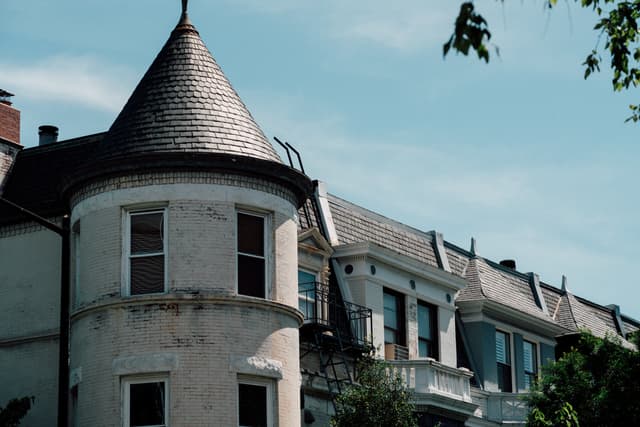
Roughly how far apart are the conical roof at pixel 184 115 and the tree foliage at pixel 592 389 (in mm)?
9305

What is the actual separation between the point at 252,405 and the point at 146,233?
4.17 m

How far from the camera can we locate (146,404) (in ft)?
101

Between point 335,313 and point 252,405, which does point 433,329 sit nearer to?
point 335,313

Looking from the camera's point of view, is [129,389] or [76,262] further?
[76,262]

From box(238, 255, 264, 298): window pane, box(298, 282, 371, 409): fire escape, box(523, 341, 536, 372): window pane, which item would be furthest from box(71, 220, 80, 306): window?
Answer: box(523, 341, 536, 372): window pane

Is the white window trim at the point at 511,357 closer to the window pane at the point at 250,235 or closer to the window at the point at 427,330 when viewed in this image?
the window at the point at 427,330

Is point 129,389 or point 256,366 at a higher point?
point 256,366

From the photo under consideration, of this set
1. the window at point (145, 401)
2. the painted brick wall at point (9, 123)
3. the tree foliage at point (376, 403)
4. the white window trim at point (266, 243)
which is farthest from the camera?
the painted brick wall at point (9, 123)

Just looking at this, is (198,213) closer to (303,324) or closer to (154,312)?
(154,312)

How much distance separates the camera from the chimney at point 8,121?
38625 millimetres

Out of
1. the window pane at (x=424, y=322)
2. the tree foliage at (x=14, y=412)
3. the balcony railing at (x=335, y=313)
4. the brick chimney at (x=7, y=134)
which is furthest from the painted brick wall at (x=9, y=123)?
the window pane at (x=424, y=322)

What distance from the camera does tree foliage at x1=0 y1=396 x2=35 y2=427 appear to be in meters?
31.5

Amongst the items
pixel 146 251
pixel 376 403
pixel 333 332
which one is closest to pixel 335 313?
pixel 333 332

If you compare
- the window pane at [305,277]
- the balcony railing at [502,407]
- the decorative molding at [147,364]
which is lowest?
the decorative molding at [147,364]
